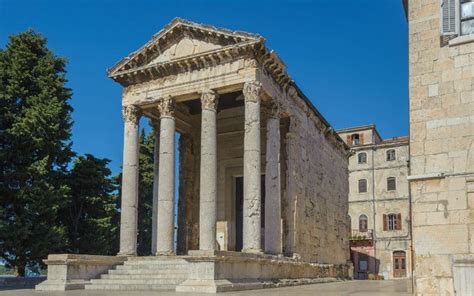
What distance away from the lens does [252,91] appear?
19312 mm

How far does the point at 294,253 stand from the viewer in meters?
22.1

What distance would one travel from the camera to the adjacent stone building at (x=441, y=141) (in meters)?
9.48

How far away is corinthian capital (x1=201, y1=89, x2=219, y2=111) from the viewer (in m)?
20.1

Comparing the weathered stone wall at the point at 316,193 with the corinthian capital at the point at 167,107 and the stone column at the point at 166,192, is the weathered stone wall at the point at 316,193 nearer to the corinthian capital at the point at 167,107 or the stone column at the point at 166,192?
the stone column at the point at 166,192

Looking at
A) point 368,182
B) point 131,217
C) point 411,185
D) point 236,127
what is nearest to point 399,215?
point 368,182

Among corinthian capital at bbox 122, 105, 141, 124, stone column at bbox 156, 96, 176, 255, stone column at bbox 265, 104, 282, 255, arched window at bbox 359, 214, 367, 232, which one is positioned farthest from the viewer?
arched window at bbox 359, 214, 367, 232

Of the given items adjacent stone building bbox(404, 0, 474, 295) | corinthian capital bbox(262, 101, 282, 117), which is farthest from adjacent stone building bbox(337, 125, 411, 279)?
adjacent stone building bbox(404, 0, 474, 295)

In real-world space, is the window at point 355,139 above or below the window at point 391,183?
above

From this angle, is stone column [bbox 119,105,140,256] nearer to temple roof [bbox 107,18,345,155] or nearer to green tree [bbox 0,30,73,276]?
temple roof [bbox 107,18,345,155]

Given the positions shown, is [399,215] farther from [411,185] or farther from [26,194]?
[411,185]

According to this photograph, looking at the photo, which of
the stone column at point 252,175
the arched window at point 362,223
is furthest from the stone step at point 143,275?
the arched window at point 362,223

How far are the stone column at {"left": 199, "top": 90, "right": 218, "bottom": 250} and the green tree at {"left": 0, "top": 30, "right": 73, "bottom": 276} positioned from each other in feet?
23.2

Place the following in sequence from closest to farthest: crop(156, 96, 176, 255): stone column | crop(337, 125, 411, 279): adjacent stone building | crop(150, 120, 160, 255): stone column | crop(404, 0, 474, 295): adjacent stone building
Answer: crop(404, 0, 474, 295): adjacent stone building
crop(156, 96, 176, 255): stone column
crop(150, 120, 160, 255): stone column
crop(337, 125, 411, 279): adjacent stone building

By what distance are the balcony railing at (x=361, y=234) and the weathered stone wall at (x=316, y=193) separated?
13.8 metres
